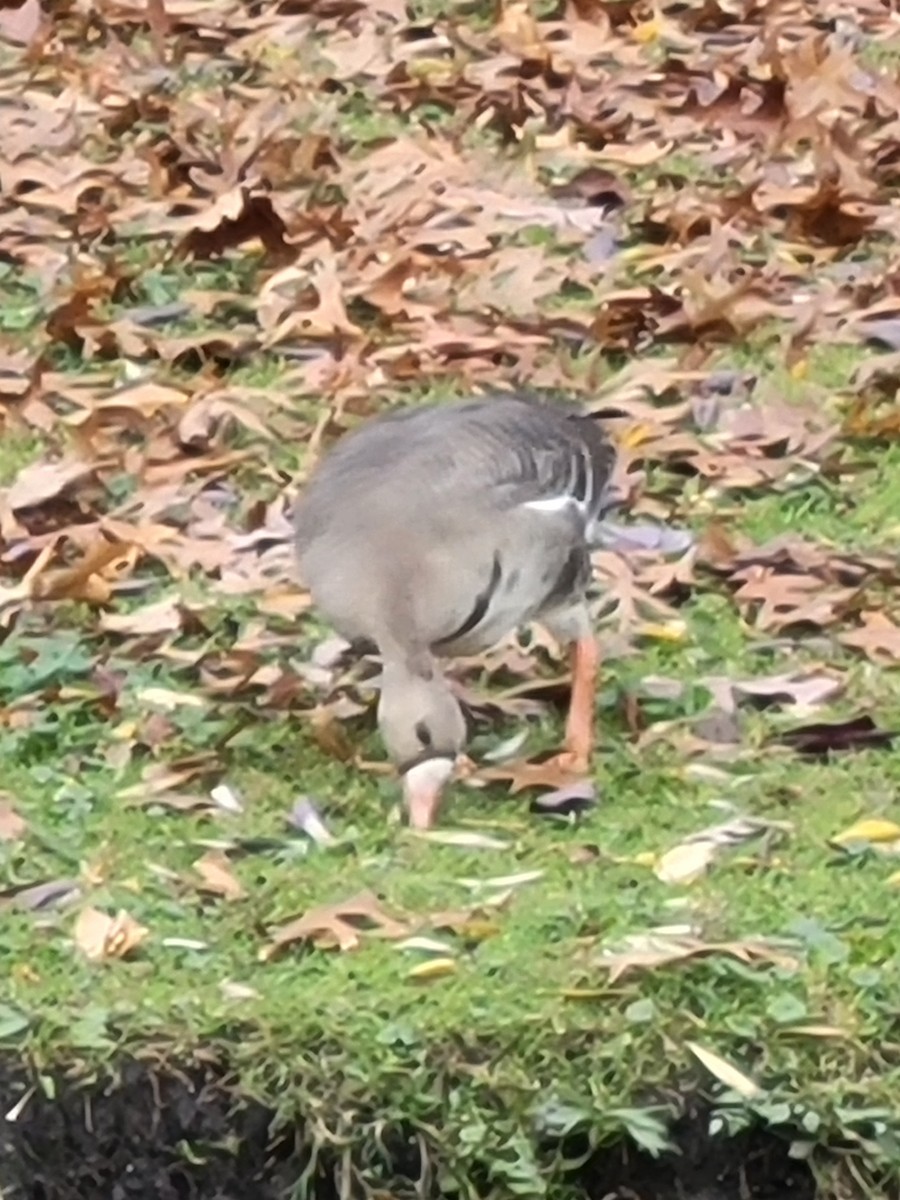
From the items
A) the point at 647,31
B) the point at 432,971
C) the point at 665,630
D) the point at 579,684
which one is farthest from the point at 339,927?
the point at 647,31

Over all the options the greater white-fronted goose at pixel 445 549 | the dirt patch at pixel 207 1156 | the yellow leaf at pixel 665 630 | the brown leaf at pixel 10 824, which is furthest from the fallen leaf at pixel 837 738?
the brown leaf at pixel 10 824

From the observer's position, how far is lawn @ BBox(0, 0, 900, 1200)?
455 centimetres

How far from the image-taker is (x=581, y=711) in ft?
18.1

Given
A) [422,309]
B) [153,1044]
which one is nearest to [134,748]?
[153,1044]

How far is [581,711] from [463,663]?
0.51m

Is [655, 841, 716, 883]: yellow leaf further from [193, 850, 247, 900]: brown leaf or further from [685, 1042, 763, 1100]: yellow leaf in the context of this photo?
[193, 850, 247, 900]: brown leaf

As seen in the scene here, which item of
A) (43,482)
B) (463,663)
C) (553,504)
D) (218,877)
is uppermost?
(553,504)

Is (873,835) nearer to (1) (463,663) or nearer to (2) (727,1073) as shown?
(2) (727,1073)

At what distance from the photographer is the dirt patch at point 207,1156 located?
14.8 feet

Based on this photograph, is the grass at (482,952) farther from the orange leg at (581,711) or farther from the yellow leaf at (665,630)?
the yellow leaf at (665,630)

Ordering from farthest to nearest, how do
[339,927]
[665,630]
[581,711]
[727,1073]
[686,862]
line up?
1. [665,630]
2. [581,711]
3. [686,862]
4. [339,927]
5. [727,1073]

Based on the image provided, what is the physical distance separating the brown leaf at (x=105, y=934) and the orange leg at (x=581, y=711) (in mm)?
1020

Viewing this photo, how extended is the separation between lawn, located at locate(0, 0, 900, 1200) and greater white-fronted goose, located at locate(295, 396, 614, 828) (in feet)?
0.65

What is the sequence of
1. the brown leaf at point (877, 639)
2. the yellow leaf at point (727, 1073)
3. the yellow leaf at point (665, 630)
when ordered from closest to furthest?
the yellow leaf at point (727, 1073)
the brown leaf at point (877, 639)
the yellow leaf at point (665, 630)
